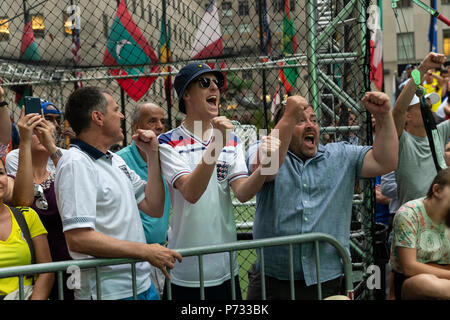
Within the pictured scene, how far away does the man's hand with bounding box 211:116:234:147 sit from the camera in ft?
7.67

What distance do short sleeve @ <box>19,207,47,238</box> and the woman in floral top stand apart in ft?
8.20

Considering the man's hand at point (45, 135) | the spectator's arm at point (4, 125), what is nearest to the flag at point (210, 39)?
the spectator's arm at point (4, 125)

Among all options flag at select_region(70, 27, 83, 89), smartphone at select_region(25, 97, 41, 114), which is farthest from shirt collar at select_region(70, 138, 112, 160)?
flag at select_region(70, 27, 83, 89)

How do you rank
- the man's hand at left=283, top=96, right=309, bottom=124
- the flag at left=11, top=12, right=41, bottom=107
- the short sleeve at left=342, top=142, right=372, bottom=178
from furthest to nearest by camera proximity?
the flag at left=11, top=12, right=41, bottom=107, the short sleeve at left=342, top=142, right=372, bottom=178, the man's hand at left=283, top=96, right=309, bottom=124

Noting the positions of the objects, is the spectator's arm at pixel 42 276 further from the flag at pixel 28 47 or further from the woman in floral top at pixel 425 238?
the flag at pixel 28 47

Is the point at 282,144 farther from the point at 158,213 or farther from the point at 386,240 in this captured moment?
the point at 386,240

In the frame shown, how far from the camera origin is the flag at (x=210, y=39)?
291 inches

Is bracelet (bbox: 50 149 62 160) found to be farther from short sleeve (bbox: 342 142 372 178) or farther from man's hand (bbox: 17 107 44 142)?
short sleeve (bbox: 342 142 372 178)

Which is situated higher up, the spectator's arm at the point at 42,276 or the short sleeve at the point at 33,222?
the short sleeve at the point at 33,222

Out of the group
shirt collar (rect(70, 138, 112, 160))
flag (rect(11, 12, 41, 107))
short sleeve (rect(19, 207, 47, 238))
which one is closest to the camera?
shirt collar (rect(70, 138, 112, 160))

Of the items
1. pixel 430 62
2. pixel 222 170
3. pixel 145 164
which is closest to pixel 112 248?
pixel 222 170

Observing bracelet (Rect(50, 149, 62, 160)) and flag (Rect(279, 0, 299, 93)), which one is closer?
bracelet (Rect(50, 149, 62, 160))

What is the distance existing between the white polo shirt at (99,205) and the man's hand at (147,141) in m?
0.17
